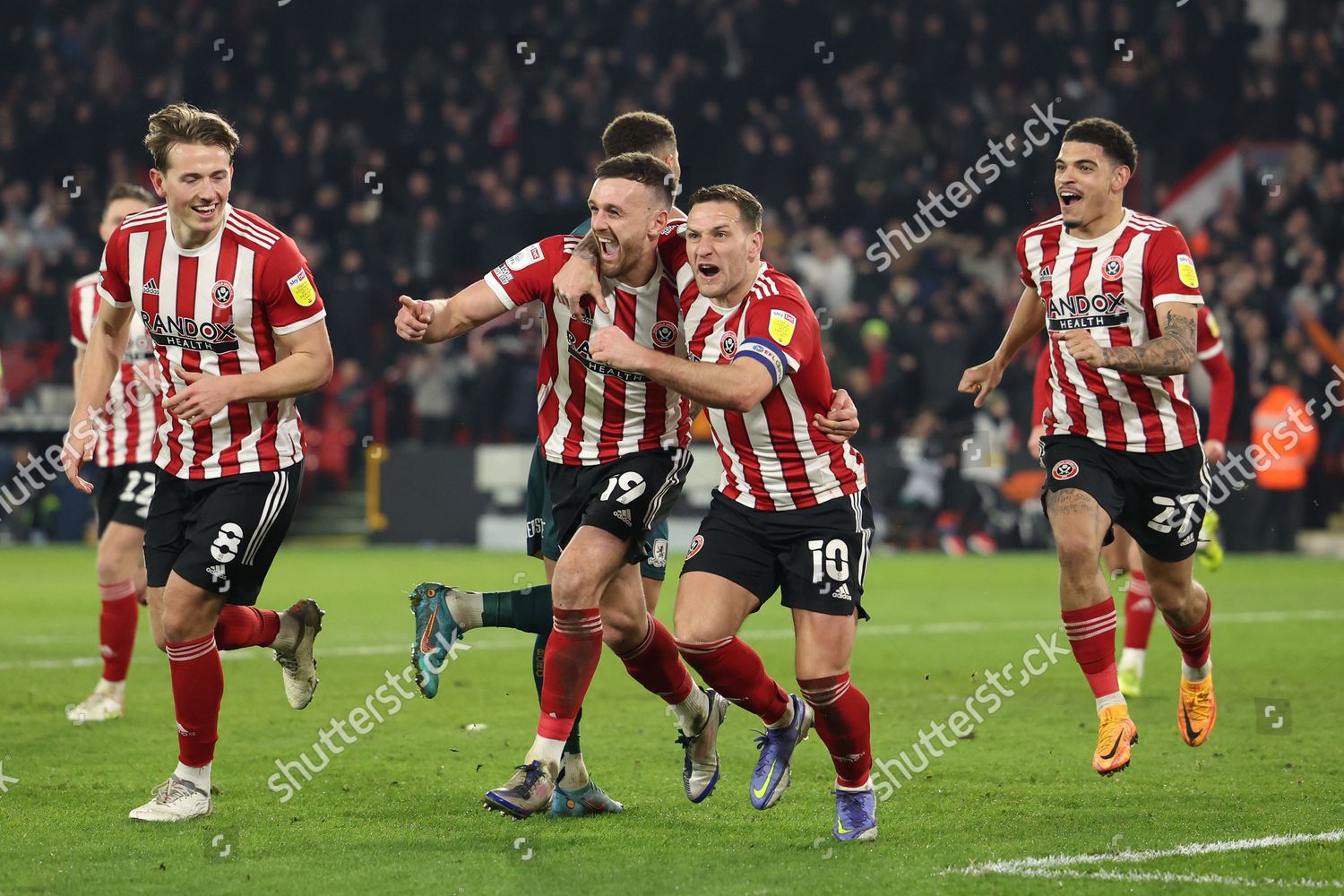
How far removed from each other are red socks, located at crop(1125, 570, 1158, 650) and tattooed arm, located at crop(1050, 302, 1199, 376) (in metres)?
3.07

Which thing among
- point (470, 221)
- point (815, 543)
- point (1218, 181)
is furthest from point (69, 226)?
point (815, 543)

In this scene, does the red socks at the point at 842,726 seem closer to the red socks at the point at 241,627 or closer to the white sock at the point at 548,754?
the white sock at the point at 548,754

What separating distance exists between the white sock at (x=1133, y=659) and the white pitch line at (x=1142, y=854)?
361cm

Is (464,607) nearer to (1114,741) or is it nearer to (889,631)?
(1114,741)

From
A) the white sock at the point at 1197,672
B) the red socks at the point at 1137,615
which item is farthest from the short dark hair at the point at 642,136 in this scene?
the red socks at the point at 1137,615

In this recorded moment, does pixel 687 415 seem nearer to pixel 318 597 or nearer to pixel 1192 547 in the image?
pixel 1192 547

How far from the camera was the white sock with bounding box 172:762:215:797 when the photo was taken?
19.2 ft

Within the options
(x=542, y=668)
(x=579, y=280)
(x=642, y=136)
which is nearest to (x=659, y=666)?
(x=542, y=668)

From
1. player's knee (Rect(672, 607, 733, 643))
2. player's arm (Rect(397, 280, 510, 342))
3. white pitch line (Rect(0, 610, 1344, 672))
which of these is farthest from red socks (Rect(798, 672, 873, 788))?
white pitch line (Rect(0, 610, 1344, 672))

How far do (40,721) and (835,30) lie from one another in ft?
61.2

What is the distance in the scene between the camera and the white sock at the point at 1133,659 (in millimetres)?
9086

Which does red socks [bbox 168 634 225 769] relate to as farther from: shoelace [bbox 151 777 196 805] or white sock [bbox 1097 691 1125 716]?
white sock [bbox 1097 691 1125 716]

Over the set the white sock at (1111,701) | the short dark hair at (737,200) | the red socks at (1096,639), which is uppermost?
the short dark hair at (737,200)

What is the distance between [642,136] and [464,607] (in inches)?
70.7
